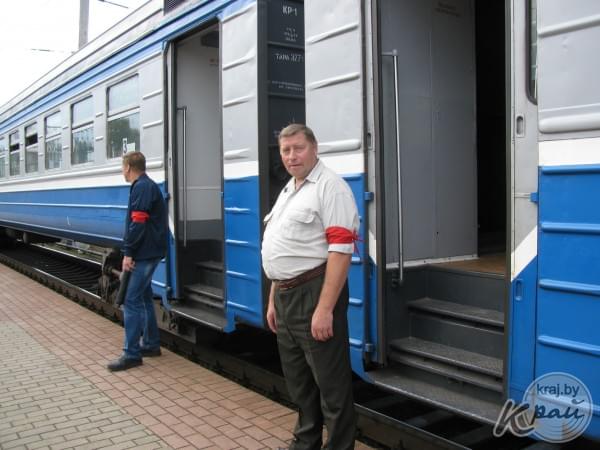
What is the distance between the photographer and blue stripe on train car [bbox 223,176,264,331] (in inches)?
177

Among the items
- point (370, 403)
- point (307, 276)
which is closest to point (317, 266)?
point (307, 276)

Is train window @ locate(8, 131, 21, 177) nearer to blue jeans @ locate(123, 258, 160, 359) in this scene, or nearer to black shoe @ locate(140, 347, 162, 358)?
black shoe @ locate(140, 347, 162, 358)

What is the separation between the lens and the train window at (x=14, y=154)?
1228 cm

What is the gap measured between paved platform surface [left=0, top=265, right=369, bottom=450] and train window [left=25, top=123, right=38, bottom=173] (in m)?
5.26

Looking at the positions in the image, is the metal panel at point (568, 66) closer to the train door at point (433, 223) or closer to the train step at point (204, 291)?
the train door at point (433, 223)

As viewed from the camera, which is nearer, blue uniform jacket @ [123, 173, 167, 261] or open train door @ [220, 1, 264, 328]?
open train door @ [220, 1, 264, 328]

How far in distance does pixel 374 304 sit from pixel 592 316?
1.36 meters

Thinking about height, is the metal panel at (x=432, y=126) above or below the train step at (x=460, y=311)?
above

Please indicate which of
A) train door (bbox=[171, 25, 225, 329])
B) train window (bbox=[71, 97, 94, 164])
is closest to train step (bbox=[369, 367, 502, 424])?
train door (bbox=[171, 25, 225, 329])

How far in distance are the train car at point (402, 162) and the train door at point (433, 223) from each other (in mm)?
14

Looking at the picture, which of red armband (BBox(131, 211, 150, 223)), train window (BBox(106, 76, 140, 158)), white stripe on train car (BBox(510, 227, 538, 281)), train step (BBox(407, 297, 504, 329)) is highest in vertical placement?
train window (BBox(106, 76, 140, 158))

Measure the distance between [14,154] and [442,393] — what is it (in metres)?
11.8

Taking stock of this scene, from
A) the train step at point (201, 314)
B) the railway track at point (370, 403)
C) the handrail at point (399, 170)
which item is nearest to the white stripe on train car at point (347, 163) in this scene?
the handrail at point (399, 170)

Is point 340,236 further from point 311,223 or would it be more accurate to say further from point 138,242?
point 138,242
